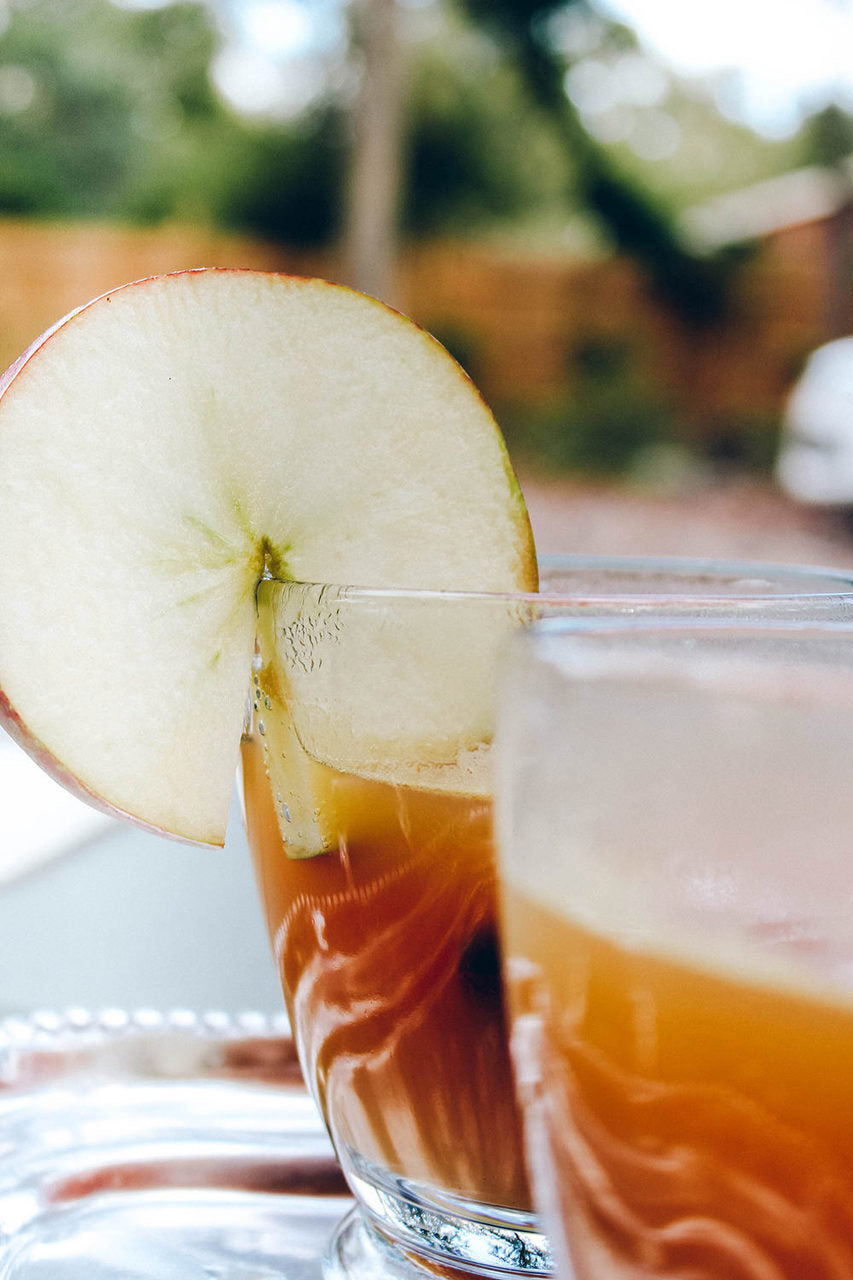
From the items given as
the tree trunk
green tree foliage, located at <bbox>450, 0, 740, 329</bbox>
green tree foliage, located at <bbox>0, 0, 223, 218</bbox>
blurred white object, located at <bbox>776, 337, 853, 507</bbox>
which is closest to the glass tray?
blurred white object, located at <bbox>776, 337, 853, 507</bbox>

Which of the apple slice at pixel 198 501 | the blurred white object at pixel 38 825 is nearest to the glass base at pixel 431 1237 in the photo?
the apple slice at pixel 198 501

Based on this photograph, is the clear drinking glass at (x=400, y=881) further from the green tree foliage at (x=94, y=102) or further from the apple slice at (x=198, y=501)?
the green tree foliage at (x=94, y=102)

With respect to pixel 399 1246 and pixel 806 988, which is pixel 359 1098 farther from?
pixel 806 988

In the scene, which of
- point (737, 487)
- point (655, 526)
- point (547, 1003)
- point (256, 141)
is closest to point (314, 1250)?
point (547, 1003)

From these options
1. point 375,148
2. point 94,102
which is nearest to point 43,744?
point 375,148

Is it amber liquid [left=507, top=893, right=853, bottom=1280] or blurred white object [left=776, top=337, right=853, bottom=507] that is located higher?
amber liquid [left=507, top=893, right=853, bottom=1280]

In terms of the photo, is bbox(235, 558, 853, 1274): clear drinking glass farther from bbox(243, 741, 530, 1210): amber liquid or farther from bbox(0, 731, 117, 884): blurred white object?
bbox(0, 731, 117, 884): blurred white object
